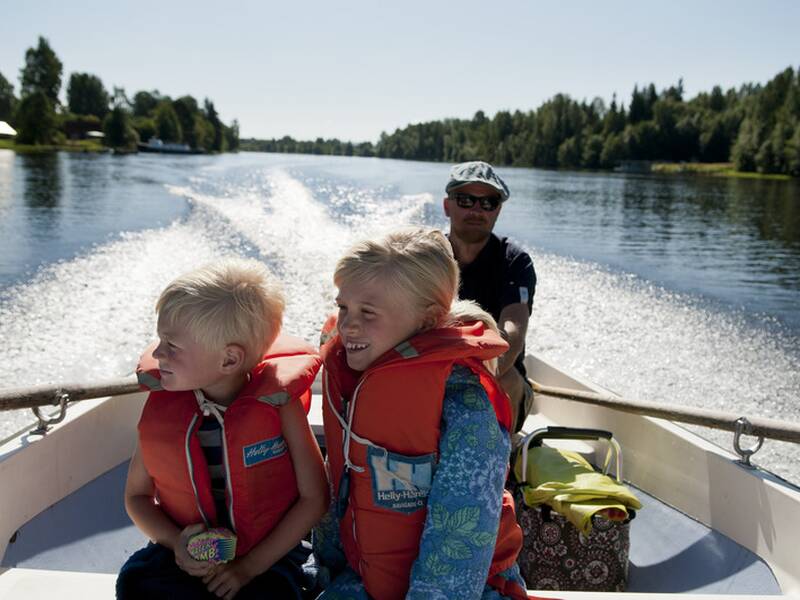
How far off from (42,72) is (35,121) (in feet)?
63.9

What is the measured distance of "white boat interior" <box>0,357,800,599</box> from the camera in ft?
6.97

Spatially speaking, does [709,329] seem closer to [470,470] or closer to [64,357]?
[64,357]

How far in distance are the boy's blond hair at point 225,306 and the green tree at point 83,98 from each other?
8414 cm

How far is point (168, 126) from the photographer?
207ft

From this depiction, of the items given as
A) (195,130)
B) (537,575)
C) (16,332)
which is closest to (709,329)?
(537,575)

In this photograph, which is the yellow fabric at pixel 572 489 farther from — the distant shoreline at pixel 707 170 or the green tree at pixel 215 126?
the green tree at pixel 215 126

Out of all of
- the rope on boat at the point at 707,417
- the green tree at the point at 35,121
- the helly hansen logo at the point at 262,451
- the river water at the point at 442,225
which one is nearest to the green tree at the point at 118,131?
the green tree at the point at 35,121

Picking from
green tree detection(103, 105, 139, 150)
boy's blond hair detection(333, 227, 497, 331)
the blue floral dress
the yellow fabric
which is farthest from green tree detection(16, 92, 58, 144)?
the blue floral dress

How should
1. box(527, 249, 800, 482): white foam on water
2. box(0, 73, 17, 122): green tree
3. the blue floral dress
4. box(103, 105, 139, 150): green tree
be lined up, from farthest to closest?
box(103, 105, 139, 150): green tree → box(0, 73, 17, 122): green tree → box(527, 249, 800, 482): white foam on water → the blue floral dress

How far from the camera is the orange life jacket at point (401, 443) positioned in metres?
1.25

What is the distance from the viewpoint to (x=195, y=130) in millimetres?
66438

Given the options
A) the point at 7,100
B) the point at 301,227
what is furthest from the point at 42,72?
the point at 301,227

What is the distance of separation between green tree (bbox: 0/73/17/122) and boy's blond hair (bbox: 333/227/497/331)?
2384 inches

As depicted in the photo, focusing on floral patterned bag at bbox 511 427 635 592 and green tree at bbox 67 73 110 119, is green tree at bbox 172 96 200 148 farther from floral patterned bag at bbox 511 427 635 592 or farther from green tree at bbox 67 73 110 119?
floral patterned bag at bbox 511 427 635 592
